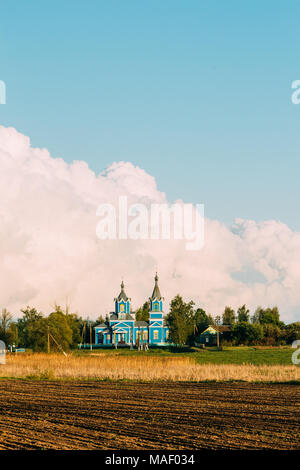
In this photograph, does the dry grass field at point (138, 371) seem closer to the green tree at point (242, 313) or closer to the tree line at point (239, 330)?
the tree line at point (239, 330)

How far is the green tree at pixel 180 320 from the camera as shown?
112 meters

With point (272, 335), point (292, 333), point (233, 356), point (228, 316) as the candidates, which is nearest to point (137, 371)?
point (233, 356)

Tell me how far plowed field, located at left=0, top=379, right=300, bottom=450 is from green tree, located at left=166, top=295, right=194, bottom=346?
274 feet

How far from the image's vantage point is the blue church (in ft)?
390

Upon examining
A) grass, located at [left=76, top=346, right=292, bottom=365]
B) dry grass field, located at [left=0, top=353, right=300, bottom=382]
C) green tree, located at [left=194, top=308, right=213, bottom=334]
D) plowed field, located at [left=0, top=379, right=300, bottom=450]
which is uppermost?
green tree, located at [left=194, top=308, right=213, bottom=334]

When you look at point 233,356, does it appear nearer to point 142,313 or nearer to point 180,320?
point 180,320

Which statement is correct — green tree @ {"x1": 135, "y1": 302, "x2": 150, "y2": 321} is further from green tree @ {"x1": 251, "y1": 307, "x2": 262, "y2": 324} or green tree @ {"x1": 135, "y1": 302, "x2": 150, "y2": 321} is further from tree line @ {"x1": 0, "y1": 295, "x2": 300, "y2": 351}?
green tree @ {"x1": 251, "y1": 307, "x2": 262, "y2": 324}

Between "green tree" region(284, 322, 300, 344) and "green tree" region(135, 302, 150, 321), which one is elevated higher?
"green tree" region(135, 302, 150, 321)

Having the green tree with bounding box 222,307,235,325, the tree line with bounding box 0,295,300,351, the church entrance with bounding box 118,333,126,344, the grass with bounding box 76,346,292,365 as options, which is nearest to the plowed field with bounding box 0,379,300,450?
the grass with bounding box 76,346,292,365

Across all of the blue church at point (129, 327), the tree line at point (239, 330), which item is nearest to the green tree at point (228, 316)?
the tree line at point (239, 330)

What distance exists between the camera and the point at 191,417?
59.1 ft

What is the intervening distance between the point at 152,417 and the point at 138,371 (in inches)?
834
